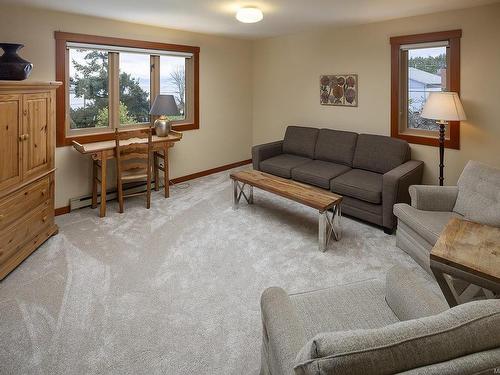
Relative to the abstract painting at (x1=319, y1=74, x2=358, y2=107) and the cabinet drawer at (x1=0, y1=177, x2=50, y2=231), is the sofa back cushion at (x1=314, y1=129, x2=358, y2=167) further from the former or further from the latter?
the cabinet drawer at (x1=0, y1=177, x2=50, y2=231)

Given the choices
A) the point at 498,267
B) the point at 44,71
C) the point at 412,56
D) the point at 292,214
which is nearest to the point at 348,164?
the point at 292,214

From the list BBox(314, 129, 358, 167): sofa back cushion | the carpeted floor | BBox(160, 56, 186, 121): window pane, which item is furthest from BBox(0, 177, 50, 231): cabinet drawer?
BBox(314, 129, 358, 167): sofa back cushion

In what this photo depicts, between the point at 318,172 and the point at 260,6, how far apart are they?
194 cm

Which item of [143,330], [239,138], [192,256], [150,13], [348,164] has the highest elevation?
[150,13]

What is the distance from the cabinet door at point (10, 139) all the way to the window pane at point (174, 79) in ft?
8.22

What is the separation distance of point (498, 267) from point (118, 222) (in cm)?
339

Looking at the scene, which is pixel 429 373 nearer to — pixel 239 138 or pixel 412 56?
pixel 412 56

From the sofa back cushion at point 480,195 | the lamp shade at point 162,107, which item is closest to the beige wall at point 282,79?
the lamp shade at point 162,107

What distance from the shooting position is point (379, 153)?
13.8ft

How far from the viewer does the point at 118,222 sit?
3836 millimetres

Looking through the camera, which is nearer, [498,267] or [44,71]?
[498,267]

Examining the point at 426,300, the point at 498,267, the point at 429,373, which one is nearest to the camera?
the point at 429,373

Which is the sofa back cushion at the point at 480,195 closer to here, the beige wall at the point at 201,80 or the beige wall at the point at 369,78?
the beige wall at the point at 369,78

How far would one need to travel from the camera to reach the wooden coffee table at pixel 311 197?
3160 mm
